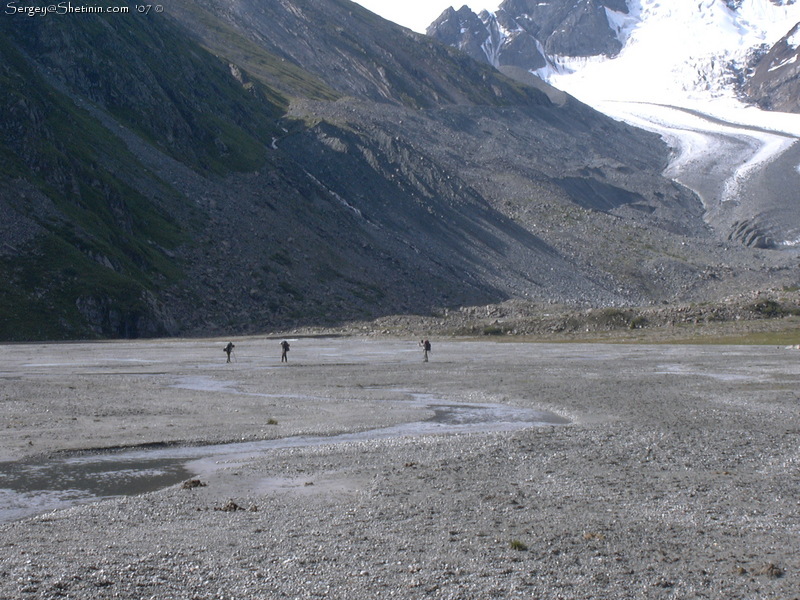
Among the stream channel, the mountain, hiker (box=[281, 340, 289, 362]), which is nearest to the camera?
the stream channel

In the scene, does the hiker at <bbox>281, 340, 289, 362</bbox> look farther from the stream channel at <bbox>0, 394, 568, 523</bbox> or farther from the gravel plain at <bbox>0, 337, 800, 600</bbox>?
the stream channel at <bbox>0, 394, 568, 523</bbox>

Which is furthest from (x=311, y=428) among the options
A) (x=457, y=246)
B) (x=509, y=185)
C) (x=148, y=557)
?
(x=509, y=185)

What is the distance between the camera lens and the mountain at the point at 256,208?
69750 millimetres

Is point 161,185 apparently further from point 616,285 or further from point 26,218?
point 616,285

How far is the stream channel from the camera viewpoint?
14695 millimetres

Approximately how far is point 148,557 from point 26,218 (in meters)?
64.1

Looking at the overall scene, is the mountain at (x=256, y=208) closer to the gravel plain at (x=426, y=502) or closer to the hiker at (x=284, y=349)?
the hiker at (x=284, y=349)

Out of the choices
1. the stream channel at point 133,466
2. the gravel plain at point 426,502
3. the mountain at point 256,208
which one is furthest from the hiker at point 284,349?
the mountain at point 256,208

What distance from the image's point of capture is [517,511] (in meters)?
13.5

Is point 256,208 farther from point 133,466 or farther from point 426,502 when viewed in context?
point 426,502

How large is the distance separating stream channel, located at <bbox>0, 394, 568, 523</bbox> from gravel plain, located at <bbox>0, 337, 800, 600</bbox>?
0.55m

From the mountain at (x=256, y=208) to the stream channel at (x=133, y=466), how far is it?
4522cm

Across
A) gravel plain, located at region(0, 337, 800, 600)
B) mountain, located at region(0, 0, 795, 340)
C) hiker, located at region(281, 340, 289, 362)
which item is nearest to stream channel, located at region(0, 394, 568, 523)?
gravel plain, located at region(0, 337, 800, 600)

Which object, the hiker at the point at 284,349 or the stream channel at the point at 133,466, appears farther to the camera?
the hiker at the point at 284,349
